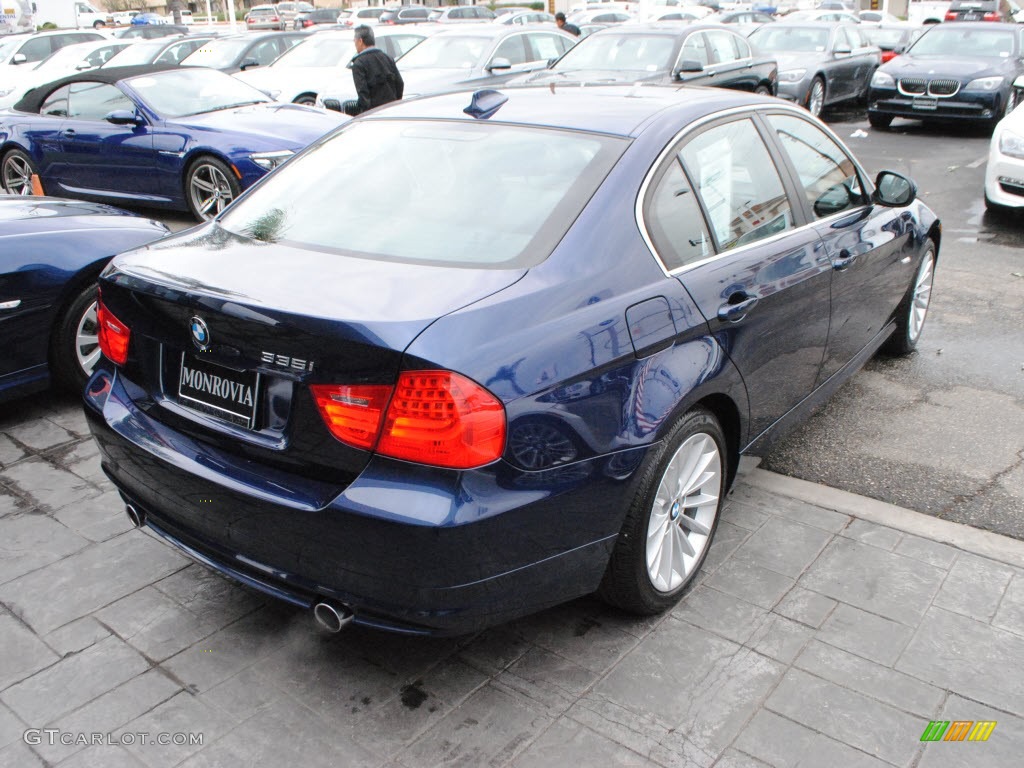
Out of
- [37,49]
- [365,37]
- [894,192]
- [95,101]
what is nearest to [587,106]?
[894,192]

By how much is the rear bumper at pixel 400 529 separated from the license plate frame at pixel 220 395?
11cm

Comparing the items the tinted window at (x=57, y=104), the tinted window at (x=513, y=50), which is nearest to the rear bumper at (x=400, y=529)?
the tinted window at (x=57, y=104)

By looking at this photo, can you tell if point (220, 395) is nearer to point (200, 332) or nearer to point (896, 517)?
point (200, 332)

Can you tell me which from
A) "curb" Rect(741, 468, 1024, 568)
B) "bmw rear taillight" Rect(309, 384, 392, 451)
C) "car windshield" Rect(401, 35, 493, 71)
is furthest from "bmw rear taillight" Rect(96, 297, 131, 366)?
"car windshield" Rect(401, 35, 493, 71)

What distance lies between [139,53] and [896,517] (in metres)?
16.7

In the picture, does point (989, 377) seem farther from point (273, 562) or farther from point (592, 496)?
point (273, 562)

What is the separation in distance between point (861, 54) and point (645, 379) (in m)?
16.2

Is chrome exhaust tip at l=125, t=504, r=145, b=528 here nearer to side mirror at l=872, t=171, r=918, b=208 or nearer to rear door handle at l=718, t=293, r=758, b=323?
rear door handle at l=718, t=293, r=758, b=323

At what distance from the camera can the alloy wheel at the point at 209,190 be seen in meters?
8.53

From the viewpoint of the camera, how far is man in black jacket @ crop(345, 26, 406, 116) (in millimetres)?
10055

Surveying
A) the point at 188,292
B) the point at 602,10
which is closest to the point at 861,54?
the point at 188,292

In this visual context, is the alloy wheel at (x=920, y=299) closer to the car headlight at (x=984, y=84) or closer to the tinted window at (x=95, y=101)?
the tinted window at (x=95, y=101)

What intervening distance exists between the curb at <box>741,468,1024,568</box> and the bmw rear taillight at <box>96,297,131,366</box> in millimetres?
2532

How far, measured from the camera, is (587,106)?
3.49m
